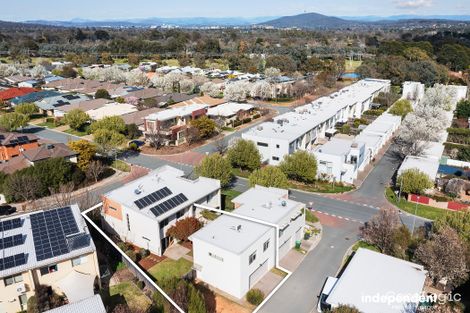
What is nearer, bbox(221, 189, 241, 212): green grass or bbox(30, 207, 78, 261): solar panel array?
bbox(30, 207, 78, 261): solar panel array

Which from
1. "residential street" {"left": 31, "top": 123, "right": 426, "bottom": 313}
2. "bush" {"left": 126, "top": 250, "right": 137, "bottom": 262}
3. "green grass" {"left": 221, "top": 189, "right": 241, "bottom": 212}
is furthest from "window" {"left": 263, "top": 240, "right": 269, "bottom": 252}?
"bush" {"left": 126, "top": 250, "right": 137, "bottom": 262}

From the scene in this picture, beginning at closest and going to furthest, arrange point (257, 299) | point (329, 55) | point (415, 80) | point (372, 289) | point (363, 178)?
point (372, 289)
point (257, 299)
point (363, 178)
point (415, 80)
point (329, 55)

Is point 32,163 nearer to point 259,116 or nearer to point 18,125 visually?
point 18,125

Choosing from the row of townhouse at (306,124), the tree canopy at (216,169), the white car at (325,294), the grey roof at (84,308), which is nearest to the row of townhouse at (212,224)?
the tree canopy at (216,169)

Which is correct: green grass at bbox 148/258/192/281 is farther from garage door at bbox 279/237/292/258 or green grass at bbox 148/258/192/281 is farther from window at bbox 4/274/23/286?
window at bbox 4/274/23/286

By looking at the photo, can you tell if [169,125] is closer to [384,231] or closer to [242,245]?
[242,245]

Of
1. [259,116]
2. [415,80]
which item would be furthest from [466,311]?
[415,80]
